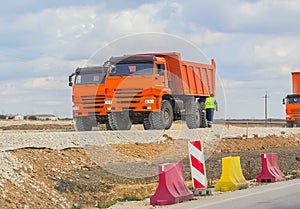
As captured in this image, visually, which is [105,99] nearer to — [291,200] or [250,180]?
[250,180]

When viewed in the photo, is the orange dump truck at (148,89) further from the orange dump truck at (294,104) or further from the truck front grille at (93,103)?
the orange dump truck at (294,104)

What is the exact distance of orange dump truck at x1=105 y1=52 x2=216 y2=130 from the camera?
2547 cm

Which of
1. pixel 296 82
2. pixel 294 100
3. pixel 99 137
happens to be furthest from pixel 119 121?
pixel 294 100

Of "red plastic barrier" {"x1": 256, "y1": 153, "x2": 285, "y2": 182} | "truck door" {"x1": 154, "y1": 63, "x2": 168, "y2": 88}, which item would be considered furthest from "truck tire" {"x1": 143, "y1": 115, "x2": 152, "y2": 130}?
"red plastic barrier" {"x1": 256, "y1": 153, "x2": 285, "y2": 182}

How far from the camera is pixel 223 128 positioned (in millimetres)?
33094

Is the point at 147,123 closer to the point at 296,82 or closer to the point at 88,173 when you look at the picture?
the point at 88,173

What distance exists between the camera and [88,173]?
17.5 meters

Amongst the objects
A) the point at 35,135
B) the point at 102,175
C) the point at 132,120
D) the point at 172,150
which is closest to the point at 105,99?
the point at 132,120

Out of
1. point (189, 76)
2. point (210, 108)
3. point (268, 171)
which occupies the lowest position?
point (268, 171)

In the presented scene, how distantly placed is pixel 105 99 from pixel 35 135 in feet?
23.1

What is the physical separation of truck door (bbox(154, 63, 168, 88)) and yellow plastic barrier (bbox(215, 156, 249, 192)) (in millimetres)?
11841

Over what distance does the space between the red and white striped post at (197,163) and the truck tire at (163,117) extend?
540 inches

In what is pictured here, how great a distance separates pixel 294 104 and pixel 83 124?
25.9 metres

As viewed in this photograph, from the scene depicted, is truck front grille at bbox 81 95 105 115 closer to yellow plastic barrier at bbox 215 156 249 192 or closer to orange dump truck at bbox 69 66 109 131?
orange dump truck at bbox 69 66 109 131
